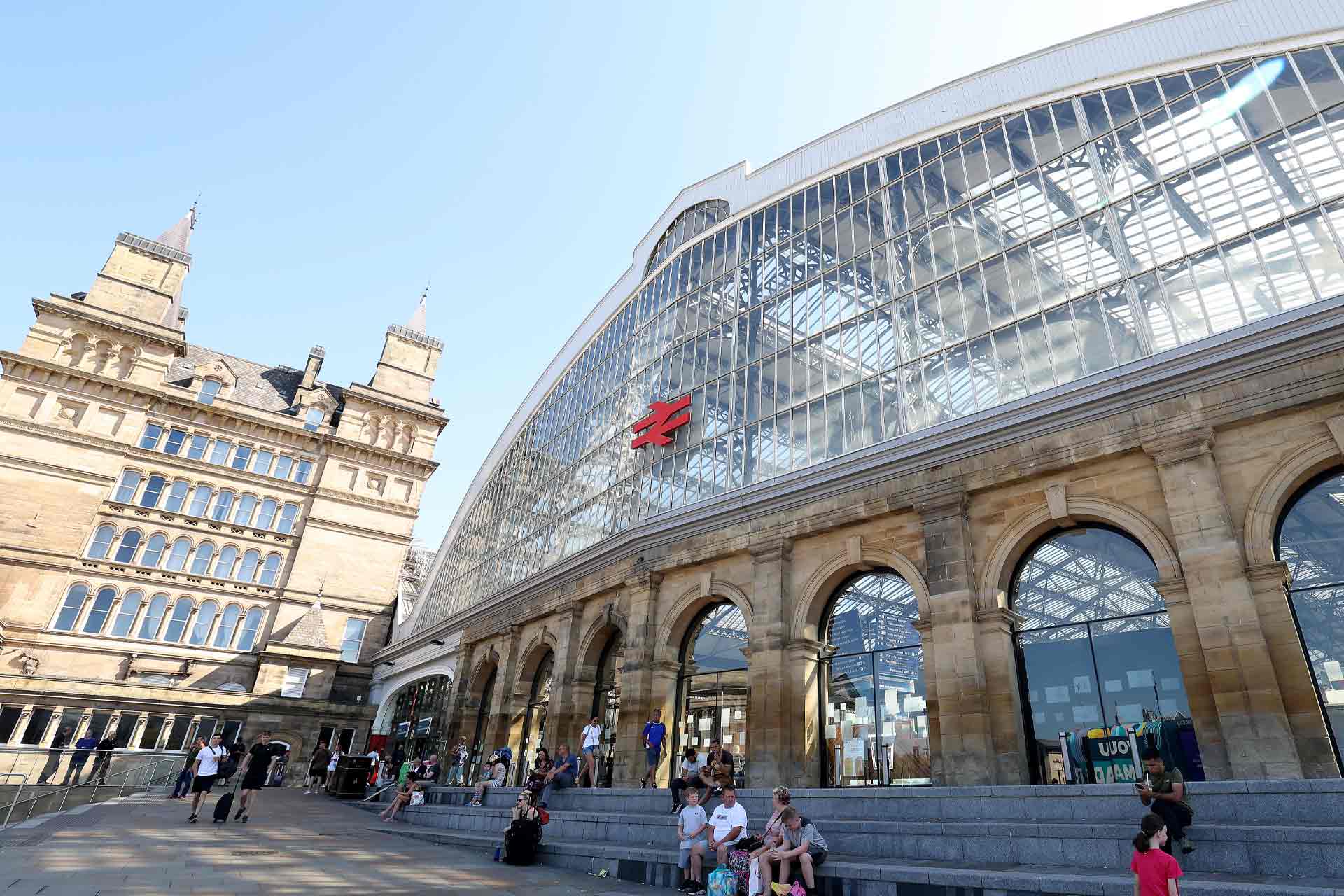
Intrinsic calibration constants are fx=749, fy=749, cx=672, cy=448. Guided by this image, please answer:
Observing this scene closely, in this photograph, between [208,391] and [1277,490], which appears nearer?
[1277,490]

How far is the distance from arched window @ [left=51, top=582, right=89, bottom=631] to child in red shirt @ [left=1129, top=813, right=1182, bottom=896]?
4970 centimetres

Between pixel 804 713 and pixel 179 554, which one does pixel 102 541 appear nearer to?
pixel 179 554

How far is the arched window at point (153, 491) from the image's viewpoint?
4438 cm

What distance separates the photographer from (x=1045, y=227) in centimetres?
1820

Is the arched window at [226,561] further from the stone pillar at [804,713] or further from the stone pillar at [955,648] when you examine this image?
the stone pillar at [955,648]

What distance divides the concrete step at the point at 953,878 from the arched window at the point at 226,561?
4067cm

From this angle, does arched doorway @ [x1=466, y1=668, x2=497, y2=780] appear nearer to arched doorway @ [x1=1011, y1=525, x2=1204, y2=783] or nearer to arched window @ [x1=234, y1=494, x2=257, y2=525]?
arched doorway @ [x1=1011, y1=525, x2=1204, y2=783]

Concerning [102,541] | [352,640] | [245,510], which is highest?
[245,510]

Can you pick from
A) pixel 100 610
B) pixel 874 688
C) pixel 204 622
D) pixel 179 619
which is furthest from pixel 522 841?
pixel 100 610

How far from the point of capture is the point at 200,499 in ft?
151

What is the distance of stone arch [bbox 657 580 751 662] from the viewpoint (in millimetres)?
21953

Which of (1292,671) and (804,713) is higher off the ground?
(1292,671)

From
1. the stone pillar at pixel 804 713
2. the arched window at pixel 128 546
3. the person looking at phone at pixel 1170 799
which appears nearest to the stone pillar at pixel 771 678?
the stone pillar at pixel 804 713

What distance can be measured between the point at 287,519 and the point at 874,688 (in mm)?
42877
